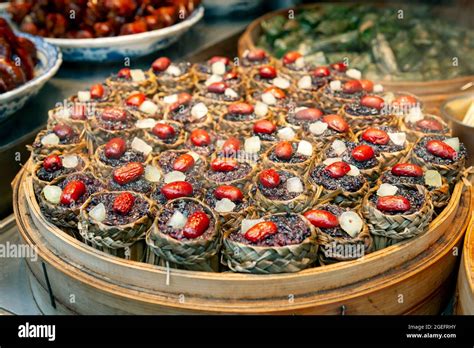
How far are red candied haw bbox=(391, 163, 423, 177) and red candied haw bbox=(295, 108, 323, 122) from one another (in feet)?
2.10

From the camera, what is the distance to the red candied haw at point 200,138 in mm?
2912

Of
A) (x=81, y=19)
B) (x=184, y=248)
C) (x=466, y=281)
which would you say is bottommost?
(x=466, y=281)

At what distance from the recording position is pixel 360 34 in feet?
15.8

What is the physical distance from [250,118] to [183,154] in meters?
0.51

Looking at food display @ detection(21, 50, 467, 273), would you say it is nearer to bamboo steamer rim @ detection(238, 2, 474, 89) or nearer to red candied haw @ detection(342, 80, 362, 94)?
red candied haw @ detection(342, 80, 362, 94)

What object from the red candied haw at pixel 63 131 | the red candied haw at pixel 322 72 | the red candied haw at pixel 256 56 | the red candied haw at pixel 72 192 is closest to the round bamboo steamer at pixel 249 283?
the red candied haw at pixel 72 192

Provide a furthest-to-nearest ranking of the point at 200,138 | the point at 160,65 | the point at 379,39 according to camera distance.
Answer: the point at 379,39 → the point at 160,65 → the point at 200,138

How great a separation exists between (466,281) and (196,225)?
113 cm

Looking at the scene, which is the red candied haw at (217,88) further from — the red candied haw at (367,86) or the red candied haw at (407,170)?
the red candied haw at (407,170)

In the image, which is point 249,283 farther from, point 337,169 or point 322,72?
point 322,72

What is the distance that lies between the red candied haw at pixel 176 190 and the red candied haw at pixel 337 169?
2.13ft

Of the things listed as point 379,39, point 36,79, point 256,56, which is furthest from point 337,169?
point 379,39

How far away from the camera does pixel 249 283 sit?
2.17 m

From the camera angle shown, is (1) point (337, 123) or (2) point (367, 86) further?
(2) point (367, 86)
